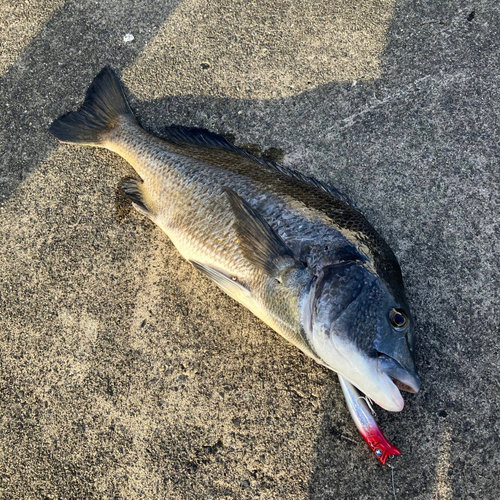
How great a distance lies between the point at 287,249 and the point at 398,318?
70 cm

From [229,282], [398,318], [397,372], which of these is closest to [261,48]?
[229,282]

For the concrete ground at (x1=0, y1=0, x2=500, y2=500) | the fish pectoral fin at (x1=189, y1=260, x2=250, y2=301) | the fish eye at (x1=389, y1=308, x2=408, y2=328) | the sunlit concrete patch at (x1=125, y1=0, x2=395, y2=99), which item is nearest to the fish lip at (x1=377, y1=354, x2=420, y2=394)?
the fish eye at (x1=389, y1=308, x2=408, y2=328)

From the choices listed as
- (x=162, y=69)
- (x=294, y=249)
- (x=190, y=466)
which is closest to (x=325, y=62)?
(x=162, y=69)

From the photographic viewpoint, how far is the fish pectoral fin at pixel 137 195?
2938 millimetres

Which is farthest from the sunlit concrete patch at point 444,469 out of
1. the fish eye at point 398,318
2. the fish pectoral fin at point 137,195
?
the fish pectoral fin at point 137,195

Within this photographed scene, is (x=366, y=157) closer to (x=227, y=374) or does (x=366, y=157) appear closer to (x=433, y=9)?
(x=433, y=9)

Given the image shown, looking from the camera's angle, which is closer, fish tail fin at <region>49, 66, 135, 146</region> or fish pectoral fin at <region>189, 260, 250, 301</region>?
fish pectoral fin at <region>189, 260, 250, 301</region>

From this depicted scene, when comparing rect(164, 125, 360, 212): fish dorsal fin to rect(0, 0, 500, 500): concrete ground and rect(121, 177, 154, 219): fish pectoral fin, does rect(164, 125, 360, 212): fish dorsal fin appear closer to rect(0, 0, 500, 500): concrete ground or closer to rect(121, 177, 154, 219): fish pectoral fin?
rect(0, 0, 500, 500): concrete ground

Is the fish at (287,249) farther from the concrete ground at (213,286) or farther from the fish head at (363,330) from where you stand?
the concrete ground at (213,286)

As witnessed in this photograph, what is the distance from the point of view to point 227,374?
9.25ft

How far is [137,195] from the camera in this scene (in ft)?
9.79

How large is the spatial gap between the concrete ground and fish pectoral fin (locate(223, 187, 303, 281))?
65 cm

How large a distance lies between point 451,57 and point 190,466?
356 centimetres

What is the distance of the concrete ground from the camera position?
2639mm
